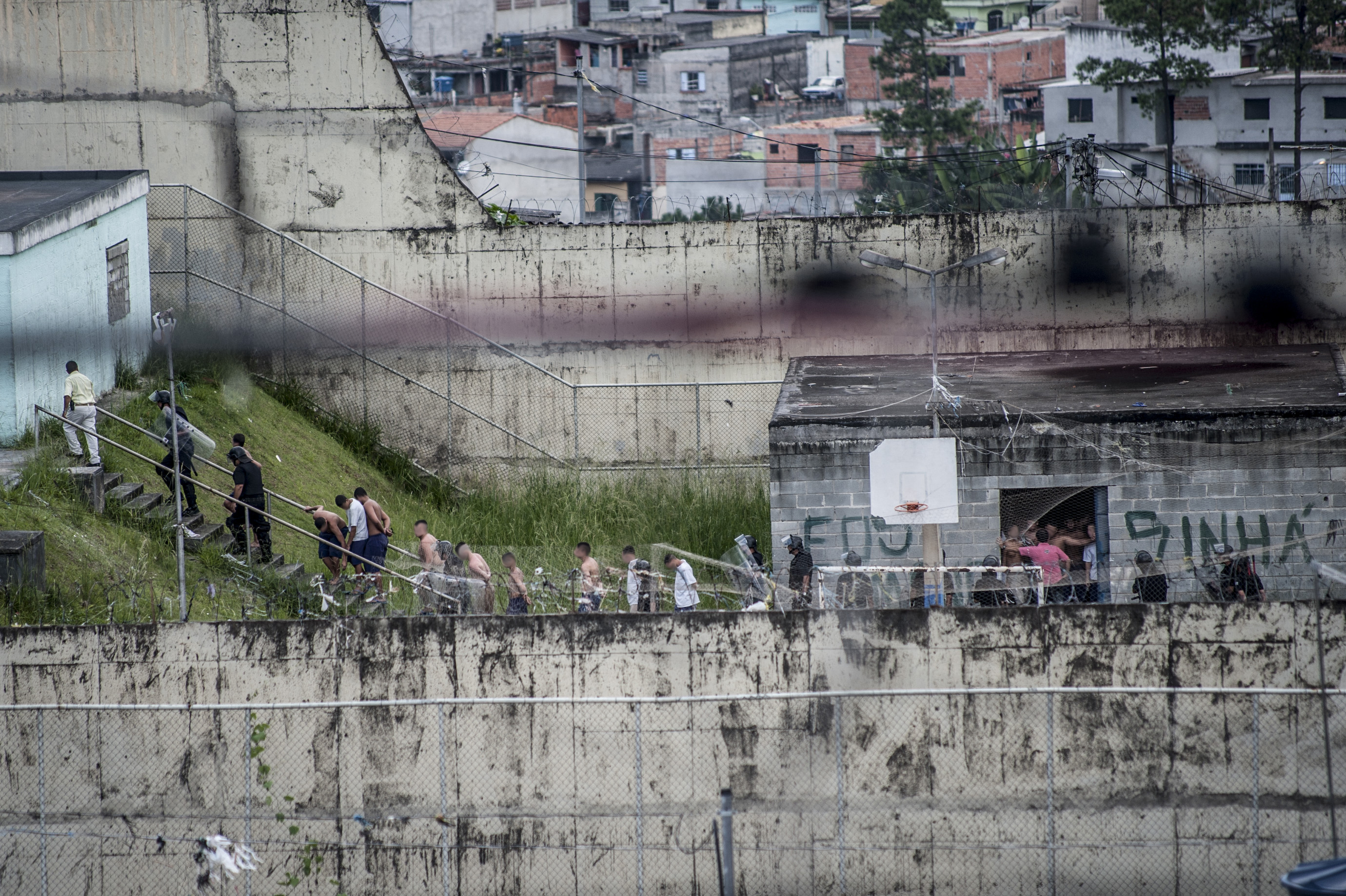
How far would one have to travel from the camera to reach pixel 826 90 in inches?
2418

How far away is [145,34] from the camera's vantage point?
70.9 ft

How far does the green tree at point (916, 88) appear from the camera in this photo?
165ft

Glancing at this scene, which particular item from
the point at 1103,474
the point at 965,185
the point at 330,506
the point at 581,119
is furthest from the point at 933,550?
the point at 581,119

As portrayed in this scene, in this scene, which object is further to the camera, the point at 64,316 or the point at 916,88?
the point at 916,88

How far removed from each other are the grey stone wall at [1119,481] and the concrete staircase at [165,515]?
5.29 metres

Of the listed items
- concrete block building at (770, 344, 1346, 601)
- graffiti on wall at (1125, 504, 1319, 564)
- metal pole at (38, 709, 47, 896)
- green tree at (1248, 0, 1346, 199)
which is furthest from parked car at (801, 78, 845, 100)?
metal pole at (38, 709, 47, 896)

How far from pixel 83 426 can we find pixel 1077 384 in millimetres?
11140

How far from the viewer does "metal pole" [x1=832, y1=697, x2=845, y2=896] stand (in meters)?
12.5

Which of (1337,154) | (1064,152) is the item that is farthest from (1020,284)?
(1337,154)

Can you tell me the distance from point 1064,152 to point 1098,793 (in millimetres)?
11389

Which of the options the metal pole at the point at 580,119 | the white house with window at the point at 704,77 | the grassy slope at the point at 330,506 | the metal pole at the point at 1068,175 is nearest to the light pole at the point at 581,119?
the metal pole at the point at 580,119

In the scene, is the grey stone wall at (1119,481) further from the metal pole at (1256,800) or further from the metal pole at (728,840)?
the metal pole at (728,840)

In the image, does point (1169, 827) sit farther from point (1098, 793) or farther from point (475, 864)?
point (475, 864)

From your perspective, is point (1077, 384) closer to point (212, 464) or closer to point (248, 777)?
point (212, 464)
